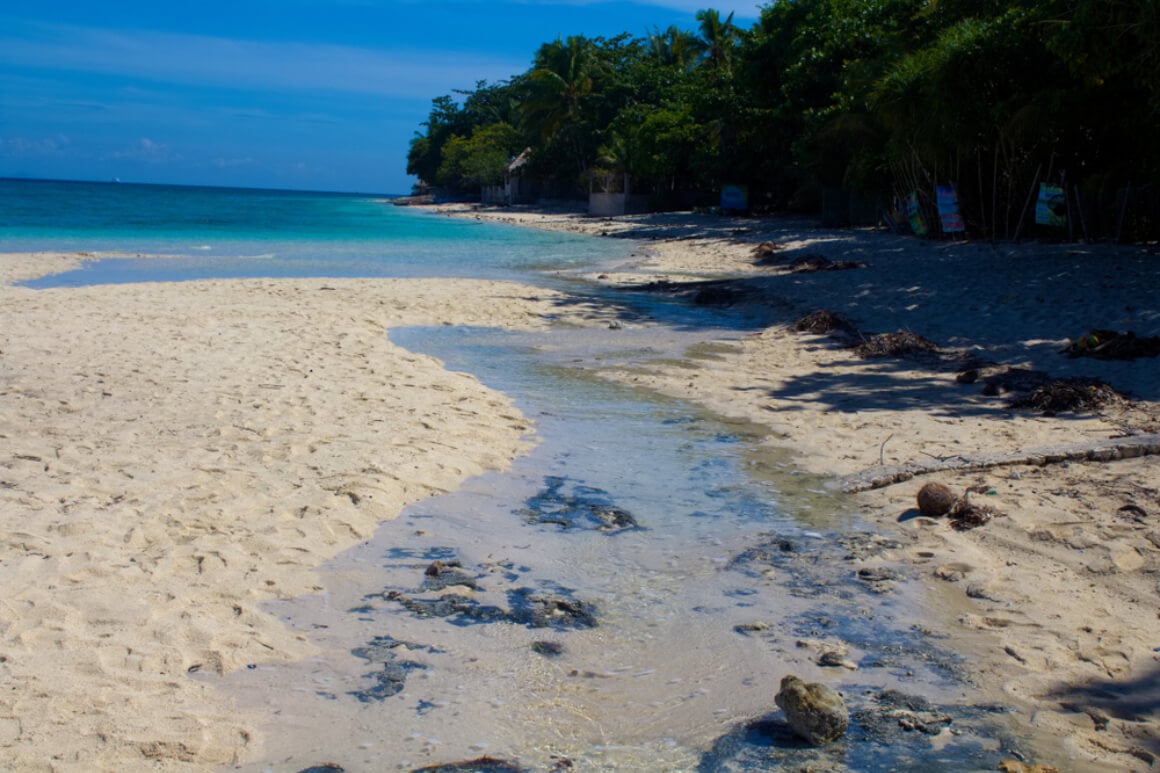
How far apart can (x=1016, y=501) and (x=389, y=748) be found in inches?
160

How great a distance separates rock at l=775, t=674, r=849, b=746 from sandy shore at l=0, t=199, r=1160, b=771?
72 centimetres

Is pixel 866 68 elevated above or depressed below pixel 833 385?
above

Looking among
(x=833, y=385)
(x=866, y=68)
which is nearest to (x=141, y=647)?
(x=833, y=385)

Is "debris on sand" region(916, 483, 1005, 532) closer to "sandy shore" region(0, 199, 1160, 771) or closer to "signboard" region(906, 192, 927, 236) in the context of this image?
"sandy shore" region(0, 199, 1160, 771)

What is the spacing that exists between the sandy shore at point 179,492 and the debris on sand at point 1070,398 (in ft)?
13.9

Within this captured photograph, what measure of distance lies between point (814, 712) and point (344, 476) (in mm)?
3651

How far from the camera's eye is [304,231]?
145 feet

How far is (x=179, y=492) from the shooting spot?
5652 millimetres

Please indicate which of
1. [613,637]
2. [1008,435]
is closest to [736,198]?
[1008,435]

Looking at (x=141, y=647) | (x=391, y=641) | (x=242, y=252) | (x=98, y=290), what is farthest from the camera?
(x=242, y=252)

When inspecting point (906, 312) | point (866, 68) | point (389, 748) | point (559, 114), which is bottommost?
point (389, 748)

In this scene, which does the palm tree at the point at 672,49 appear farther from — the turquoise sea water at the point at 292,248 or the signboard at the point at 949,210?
the signboard at the point at 949,210

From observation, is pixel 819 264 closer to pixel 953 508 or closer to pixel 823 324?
pixel 823 324

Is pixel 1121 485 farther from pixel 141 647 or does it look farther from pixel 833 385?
pixel 141 647
